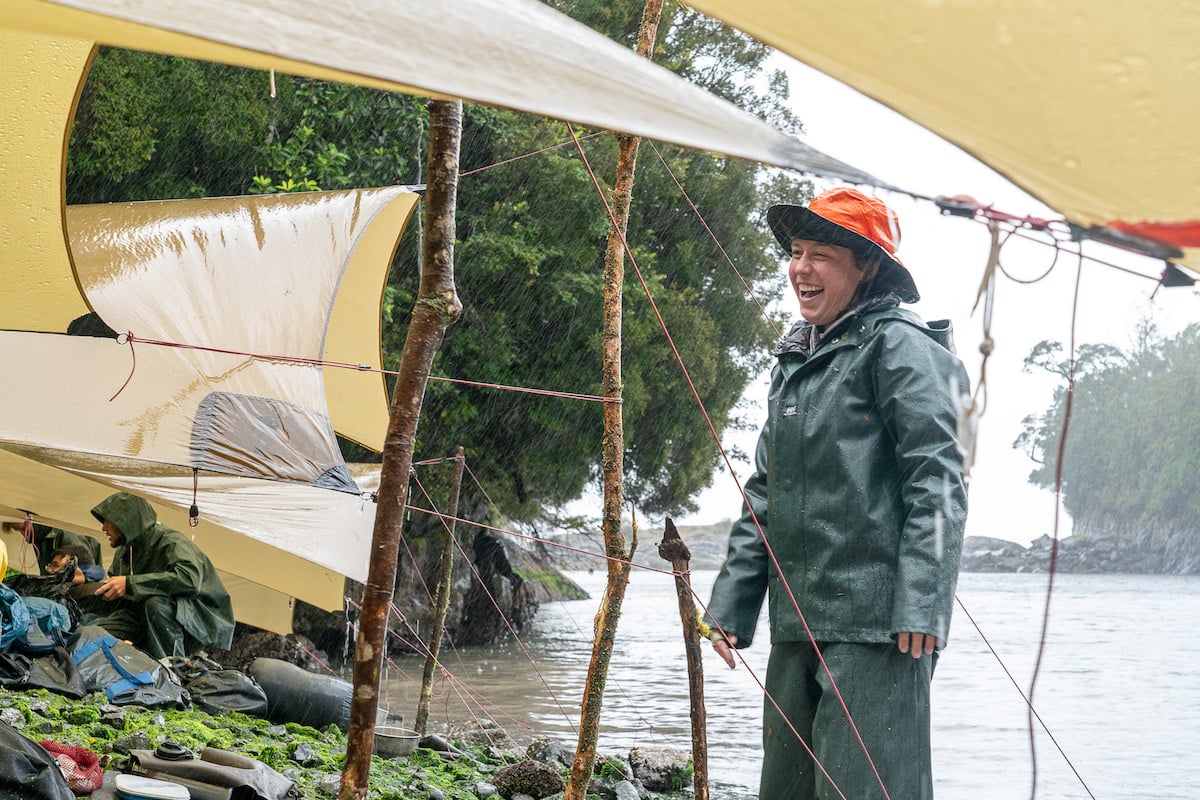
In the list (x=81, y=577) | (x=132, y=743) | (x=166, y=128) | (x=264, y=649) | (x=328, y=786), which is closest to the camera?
(x=132, y=743)

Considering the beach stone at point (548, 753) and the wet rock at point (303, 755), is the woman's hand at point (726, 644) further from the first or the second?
the beach stone at point (548, 753)

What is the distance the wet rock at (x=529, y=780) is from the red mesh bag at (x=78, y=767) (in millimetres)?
2947

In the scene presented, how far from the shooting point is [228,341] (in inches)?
236

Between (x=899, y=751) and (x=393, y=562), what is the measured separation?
4.03 ft

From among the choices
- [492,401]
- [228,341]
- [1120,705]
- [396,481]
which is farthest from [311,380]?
[1120,705]

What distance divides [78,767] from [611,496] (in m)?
2.35

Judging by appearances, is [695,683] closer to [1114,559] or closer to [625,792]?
[625,792]

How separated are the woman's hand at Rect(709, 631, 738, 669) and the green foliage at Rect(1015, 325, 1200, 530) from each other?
25766 millimetres

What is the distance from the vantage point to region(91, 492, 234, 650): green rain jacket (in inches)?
256

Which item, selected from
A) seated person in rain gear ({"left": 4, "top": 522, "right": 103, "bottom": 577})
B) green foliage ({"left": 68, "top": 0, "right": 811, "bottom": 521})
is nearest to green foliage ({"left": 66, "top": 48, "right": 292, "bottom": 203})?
green foliage ({"left": 68, "top": 0, "right": 811, "bottom": 521})

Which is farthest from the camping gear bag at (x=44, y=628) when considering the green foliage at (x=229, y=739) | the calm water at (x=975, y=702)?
the calm water at (x=975, y=702)

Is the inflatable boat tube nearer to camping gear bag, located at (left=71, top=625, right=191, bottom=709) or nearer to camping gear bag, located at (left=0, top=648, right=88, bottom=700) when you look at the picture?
Answer: camping gear bag, located at (left=71, top=625, right=191, bottom=709)

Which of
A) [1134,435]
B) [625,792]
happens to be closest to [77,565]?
[625,792]

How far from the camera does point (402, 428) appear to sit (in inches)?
109
